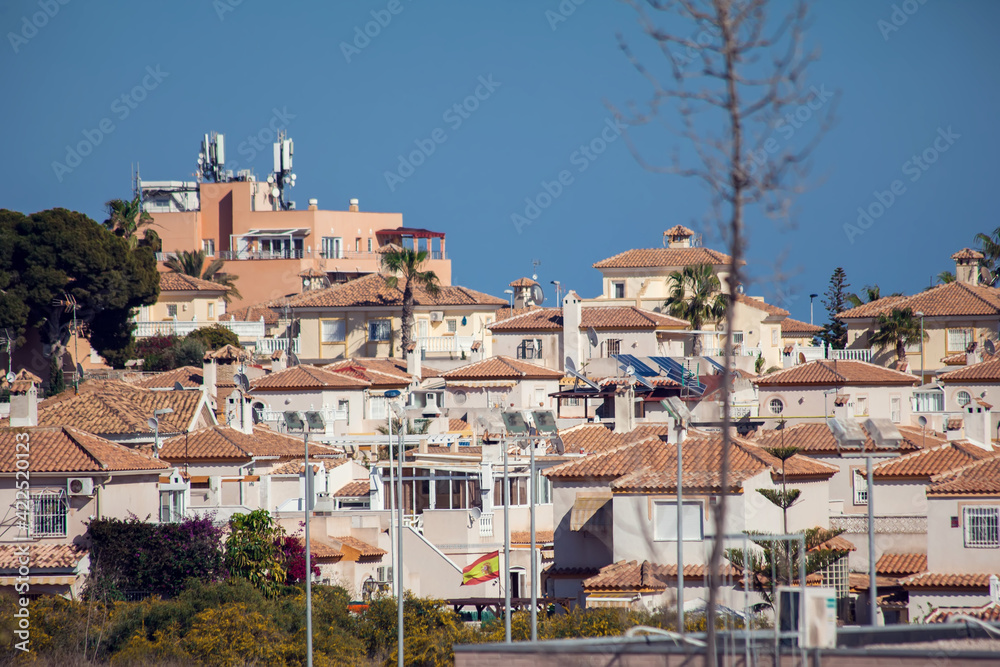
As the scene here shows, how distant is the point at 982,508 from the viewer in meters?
30.4

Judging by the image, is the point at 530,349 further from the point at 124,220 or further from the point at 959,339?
the point at 124,220

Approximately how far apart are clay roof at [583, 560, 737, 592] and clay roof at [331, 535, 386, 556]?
22.7 ft

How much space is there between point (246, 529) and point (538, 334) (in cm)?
3925

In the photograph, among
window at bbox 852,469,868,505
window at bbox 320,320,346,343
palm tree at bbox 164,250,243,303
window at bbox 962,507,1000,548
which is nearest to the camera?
window at bbox 962,507,1000,548

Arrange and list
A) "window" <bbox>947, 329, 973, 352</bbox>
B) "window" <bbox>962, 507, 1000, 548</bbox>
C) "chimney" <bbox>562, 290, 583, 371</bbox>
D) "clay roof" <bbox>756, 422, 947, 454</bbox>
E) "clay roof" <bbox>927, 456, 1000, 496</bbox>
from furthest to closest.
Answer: "window" <bbox>947, 329, 973, 352</bbox> → "chimney" <bbox>562, 290, 583, 371</bbox> → "clay roof" <bbox>756, 422, 947, 454</bbox> → "clay roof" <bbox>927, 456, 1000, 496</bbox> → "window" <bbox>962, 507, 1000, 548</bbox>

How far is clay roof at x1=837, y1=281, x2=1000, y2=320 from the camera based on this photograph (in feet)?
236

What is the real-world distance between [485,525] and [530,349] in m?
33.0

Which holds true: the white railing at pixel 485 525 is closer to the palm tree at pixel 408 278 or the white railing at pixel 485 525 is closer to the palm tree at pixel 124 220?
the palm tree at pixel 408 278

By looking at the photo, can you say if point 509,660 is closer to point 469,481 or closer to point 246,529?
point 246,529

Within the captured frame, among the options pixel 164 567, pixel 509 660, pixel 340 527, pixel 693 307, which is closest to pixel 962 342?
pixel 693 307

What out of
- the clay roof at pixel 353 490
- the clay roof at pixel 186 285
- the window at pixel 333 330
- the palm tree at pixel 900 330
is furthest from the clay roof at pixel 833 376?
the clay roof at pixel 186 285

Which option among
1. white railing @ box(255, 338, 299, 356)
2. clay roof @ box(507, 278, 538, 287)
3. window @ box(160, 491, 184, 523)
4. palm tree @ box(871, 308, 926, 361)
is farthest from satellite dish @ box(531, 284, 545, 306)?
window @ box(160, 491, 184, 523)

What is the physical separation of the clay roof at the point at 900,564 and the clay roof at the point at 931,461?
2.27 metres

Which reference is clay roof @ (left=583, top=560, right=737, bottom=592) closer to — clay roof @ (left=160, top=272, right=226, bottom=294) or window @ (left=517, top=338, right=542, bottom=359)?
window @ (left=517, top=338, right=542, bottom=359)
